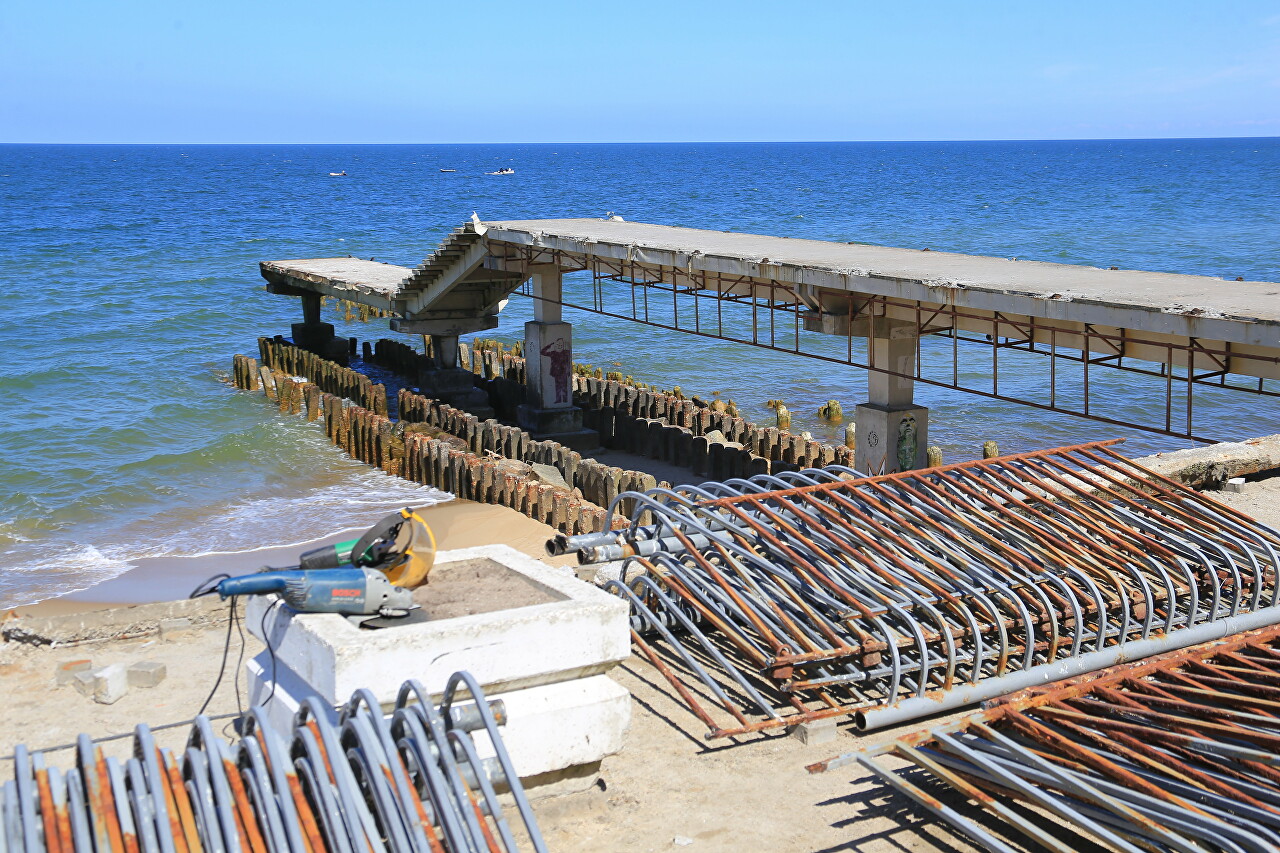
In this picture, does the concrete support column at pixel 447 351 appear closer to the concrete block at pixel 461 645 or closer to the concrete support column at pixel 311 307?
the concrete support column at pixel 311 307

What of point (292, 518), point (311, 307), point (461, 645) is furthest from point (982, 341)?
point (311, 307)

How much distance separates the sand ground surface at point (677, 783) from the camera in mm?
8281

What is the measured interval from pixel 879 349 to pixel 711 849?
13797 mm

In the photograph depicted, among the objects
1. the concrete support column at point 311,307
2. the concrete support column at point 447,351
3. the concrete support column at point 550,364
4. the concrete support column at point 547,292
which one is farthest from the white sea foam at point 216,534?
the concrete support column at point 311,307

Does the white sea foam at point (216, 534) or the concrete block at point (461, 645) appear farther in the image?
the white sea foam at point (216, 534)

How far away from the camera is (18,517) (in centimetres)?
2433

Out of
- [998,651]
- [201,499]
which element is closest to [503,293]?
[201,499]

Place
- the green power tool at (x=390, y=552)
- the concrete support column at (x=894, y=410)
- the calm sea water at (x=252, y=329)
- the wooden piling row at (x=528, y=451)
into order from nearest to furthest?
the green power tool at (x=390, y=552) → the concrete support column at (x=894, y=410) → the wooden piling row at (x=528, y=451) → the calm sea water at (x=252, y=329)

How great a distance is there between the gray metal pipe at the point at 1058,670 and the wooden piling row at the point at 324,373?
22351 mm

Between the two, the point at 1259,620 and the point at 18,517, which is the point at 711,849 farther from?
the point at 18,517

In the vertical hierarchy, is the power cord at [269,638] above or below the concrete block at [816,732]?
above

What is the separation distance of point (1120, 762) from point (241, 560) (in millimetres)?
16129

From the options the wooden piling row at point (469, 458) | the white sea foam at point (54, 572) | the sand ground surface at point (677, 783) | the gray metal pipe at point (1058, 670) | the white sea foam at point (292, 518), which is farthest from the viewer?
the white sea foam at point (292, 518)

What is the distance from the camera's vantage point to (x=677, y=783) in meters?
9.07
